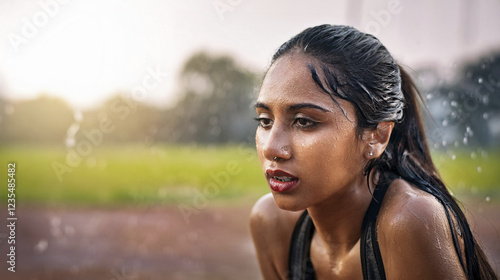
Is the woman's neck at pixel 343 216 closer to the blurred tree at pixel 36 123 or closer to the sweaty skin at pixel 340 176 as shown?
the sweaty skin at pixel 340 176

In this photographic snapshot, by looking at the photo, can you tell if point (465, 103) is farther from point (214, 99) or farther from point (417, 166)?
point (417, 166)

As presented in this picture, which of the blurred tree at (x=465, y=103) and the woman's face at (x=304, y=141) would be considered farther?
the blurred tree at (x=465, y=103)

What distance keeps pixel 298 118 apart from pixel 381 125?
0.36 m

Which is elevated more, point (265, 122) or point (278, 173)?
point (265, 122)

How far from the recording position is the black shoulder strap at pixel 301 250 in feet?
7.82

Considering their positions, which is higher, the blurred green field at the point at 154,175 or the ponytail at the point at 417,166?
the ponytail at the point at 417,166

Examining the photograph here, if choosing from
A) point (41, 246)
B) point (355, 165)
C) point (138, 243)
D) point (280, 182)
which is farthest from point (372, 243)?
point (41, 246)

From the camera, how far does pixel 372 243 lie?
2016 millimetres

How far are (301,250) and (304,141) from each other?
706 millimetres

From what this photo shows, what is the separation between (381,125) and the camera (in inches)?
81.7

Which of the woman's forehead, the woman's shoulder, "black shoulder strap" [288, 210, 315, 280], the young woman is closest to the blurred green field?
the woman's shoulder

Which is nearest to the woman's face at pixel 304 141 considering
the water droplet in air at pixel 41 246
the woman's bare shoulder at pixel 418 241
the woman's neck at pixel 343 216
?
the woman's neck at pixel 343 216

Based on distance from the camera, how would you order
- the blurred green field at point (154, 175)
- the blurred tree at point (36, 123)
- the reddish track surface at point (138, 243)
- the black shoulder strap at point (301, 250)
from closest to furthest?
the black shoulder strap at point (301, 250)
the reddish track surface at point (138, 243)
the blurred tree at point (36, 123)
the blurred green field at point (154, 175)

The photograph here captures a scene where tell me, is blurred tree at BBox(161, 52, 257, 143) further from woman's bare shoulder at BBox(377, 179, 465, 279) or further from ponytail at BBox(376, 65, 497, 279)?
woman's bare shoulder at BBox(377, 179, 465, 279)
